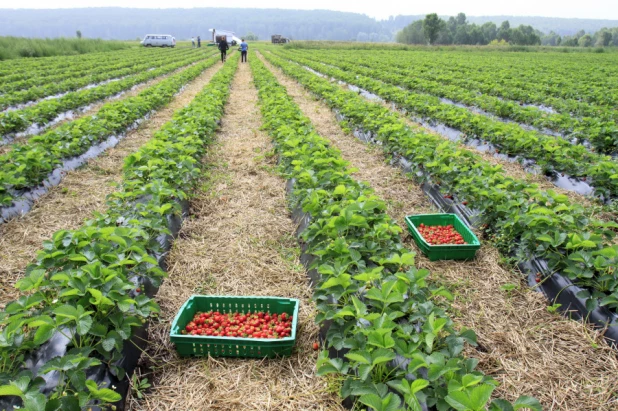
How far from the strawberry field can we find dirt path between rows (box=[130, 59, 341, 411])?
0.06 ft

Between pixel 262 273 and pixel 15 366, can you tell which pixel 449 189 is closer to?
pixel 262 273

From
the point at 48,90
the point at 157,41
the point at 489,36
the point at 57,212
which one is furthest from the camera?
the point at 489,36

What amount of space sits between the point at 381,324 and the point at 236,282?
5.98 feet

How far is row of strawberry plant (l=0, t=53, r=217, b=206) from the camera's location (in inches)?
185

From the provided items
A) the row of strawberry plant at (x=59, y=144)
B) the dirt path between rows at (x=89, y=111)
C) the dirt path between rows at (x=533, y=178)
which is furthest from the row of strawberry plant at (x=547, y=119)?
the dirt path between rows at (x=89, y=111)

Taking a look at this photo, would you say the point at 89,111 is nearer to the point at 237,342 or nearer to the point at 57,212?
the point at 57,212

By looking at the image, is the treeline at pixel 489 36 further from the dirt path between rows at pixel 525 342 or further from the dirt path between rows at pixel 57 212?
the dirt path between rows at pixel 525 342

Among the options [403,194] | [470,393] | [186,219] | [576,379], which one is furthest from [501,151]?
[470,393]

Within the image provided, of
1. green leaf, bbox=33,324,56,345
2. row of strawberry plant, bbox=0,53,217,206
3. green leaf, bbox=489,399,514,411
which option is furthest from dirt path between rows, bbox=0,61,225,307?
green leaf, bbox=489,399,514,411

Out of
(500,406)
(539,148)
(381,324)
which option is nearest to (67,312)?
(381,324)

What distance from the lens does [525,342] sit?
2.92 meters

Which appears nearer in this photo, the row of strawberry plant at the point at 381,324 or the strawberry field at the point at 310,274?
the row of strawberry plant at the point at 381,324

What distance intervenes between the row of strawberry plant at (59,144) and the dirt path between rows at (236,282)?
210 centimetres

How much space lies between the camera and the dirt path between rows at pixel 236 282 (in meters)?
2.42
